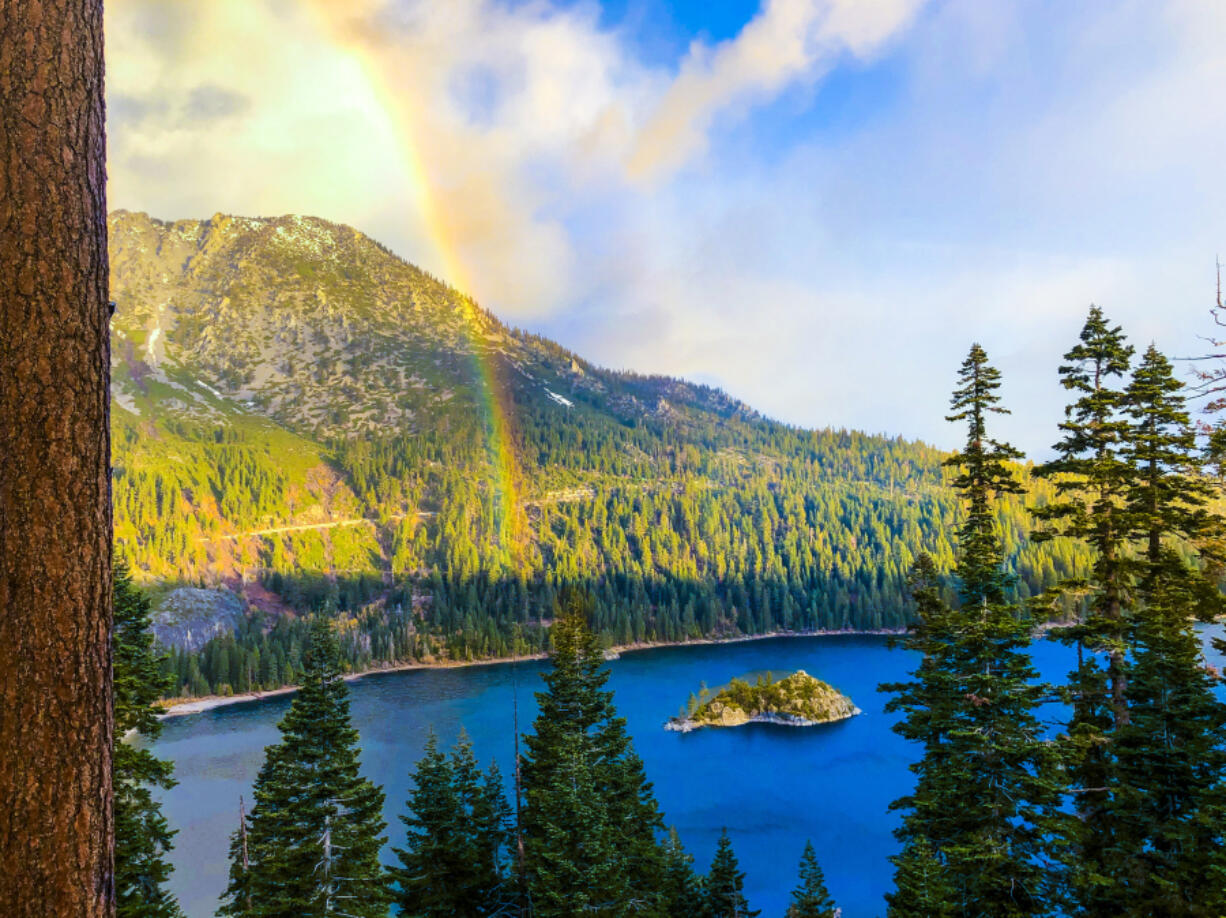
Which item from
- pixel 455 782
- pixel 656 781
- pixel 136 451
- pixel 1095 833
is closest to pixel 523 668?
pixel 656 781

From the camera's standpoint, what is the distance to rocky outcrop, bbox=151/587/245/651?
12075 centimetres

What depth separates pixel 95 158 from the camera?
127 inches

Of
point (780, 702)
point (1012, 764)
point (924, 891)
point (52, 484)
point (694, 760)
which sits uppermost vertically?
point (52, 484)

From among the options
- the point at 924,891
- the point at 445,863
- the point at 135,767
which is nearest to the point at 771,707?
the point at 445,863

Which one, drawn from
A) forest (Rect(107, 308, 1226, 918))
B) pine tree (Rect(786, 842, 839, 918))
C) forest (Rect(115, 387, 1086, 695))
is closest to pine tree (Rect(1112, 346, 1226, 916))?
forest (Rect(107, 308, 1226, 918))

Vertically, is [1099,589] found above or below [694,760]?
above

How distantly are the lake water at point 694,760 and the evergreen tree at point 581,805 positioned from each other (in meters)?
24.8

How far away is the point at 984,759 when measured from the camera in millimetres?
13844

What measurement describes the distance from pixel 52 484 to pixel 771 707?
83.7m

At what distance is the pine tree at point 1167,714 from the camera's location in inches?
506

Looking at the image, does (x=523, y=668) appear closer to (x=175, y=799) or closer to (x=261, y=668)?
(x=261, y=668)

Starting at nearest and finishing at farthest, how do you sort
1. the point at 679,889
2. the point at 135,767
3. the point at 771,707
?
the point at 135,767
the point at 679,889
the point at 771,707

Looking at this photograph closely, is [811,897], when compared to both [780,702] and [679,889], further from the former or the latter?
[780,702]

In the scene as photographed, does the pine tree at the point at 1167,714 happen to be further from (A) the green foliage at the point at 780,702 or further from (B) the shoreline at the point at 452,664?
(B) the shoreline at the point at 452,664
